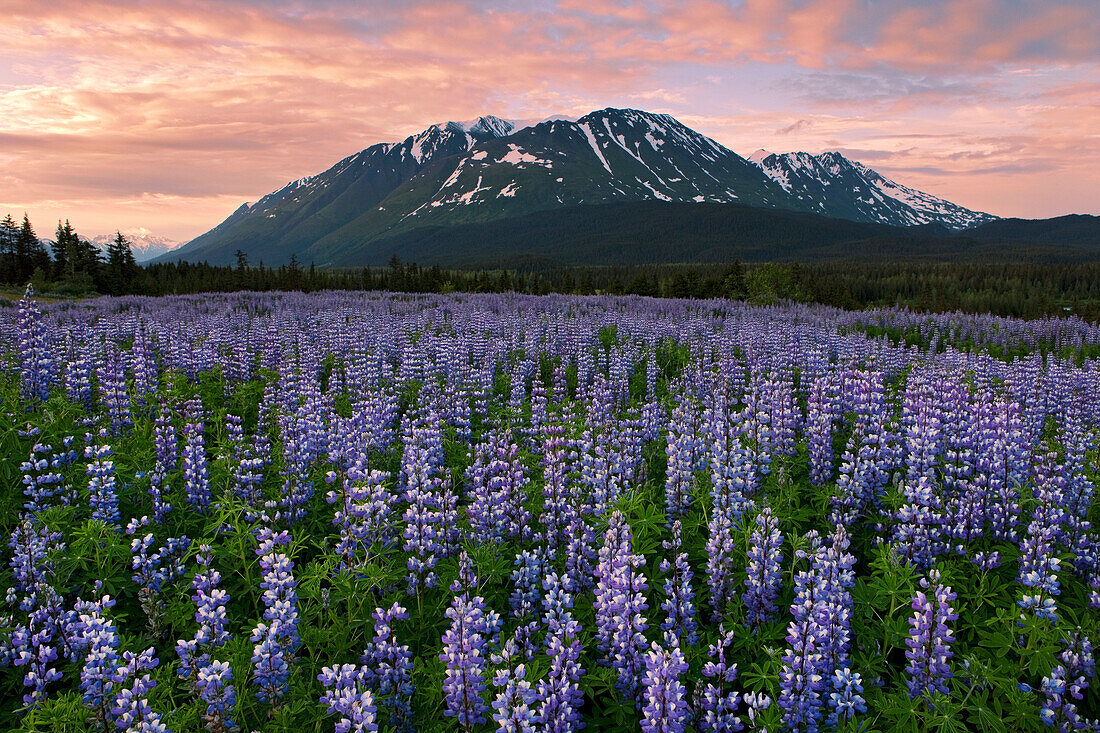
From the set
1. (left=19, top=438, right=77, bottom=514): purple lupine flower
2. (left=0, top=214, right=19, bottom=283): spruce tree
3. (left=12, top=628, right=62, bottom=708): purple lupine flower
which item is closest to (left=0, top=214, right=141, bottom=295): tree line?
(left=0, top=214, right=19, bottom=283): spruce tree

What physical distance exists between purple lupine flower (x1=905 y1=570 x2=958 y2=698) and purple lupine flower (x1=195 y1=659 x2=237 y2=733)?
13.0 ft

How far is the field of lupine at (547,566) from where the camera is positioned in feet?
11.0

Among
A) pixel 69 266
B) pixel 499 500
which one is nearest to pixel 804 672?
pixel 499 500

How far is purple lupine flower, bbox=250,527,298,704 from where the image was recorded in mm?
3418

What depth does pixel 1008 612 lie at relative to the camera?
4.25 meters

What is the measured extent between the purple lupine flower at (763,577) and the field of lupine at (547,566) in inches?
0.9

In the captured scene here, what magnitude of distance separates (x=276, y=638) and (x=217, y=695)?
16.6 inches

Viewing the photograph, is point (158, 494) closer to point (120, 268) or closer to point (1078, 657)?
point (1078, 657)

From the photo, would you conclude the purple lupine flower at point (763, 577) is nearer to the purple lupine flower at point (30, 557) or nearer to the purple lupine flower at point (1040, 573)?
the purple lupine flower at point (1040, 573)

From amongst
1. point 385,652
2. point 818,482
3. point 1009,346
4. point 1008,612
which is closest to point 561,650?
point 385,652

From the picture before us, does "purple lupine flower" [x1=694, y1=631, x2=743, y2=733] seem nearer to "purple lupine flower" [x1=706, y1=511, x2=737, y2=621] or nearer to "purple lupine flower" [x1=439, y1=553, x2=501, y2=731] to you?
"purple lupine flower" [x1=706, y1=511, x2=737, y2=621]

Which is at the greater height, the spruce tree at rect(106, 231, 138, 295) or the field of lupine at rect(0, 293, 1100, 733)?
the spruce tree at rect(106, 231, 138, 295)

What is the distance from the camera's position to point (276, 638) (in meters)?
3.53

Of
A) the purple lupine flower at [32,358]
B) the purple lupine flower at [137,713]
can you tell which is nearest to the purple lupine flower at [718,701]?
the purple lupine flower at [137,713]
